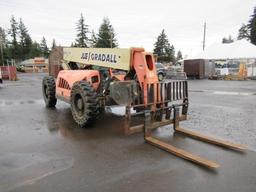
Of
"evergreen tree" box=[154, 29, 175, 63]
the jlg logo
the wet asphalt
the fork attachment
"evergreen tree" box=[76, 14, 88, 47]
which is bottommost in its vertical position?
the wet asphalt

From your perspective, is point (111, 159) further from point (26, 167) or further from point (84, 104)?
point (84, 104)

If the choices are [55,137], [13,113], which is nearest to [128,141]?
[55,137]

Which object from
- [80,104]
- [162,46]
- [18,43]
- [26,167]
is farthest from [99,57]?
[18,43]

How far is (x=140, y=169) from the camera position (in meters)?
3.72

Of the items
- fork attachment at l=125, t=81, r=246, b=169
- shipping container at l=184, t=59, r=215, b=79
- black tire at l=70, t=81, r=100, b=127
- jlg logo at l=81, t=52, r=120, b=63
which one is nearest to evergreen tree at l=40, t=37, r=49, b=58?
shipping container at l=184, t=59, r=215, b=79

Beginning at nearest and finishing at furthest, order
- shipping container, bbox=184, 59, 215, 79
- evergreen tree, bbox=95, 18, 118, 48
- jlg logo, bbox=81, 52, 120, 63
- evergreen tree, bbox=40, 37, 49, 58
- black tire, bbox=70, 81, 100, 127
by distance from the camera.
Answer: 1. black tire, bbox=70, 81, 100, 127
2. jlg logo, bbox=81, 52, 120, 63
3. shipping container, bbox=184, 59, 215, 79
4. evergreen tree, bbox=95, 18, 118, 48
5. evergreen tree, bbox=40, 37, 49, 58

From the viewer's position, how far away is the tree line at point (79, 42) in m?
58.3

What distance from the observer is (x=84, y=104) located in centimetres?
570

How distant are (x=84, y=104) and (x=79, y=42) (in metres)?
60.2

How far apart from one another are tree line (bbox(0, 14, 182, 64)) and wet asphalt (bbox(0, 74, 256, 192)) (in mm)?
43901

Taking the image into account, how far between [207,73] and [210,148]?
24519 millimetres

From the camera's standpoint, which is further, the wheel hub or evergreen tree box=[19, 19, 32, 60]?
evergreen tree box=[19, 19, 32, 60]

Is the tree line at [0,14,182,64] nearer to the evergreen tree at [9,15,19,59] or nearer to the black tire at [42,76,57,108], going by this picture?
the evergreen tree at [9,15,19,59]

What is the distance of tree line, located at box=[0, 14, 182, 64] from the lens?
58350mm
